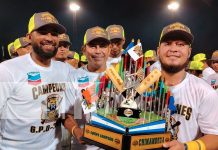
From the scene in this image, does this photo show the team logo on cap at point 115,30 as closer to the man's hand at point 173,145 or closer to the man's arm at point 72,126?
the man's arm at point 72,126

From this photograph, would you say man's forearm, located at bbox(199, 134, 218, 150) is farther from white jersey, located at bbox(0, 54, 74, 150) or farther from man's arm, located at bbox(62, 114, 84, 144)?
white jersey, located at bbox(0, 54, 74, 150)

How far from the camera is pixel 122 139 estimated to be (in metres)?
1.93

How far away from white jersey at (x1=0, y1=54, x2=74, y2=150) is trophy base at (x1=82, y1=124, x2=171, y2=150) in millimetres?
940

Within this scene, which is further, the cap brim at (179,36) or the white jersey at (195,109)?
the cap brim at (179,36)

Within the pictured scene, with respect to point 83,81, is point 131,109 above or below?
below

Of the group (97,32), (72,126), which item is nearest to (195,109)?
(72,126)

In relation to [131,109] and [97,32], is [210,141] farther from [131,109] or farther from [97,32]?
[97,32]

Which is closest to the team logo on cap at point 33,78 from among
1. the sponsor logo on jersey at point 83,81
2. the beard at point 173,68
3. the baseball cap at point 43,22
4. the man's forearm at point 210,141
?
the sponsor logo on jersey at point 83,81

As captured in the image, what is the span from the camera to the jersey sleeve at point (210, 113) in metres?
2.35

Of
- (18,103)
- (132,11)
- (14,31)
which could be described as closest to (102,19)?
(132,11)

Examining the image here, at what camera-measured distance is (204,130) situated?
2.38 meters

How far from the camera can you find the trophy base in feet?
6.31

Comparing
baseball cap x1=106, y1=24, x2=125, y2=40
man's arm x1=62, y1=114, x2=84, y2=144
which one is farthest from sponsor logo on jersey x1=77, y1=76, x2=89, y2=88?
baseball cap x1=106, y1=24, x2=125, y2=40

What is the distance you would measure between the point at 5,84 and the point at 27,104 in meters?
0.28
